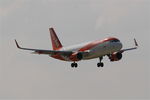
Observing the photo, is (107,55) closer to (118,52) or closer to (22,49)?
(118,52)

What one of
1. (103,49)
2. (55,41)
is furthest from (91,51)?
(55,41)

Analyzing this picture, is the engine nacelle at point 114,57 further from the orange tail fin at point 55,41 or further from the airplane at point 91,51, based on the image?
the orange tail fin at point 55,41

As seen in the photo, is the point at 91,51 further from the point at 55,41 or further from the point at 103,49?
the point at 55,41

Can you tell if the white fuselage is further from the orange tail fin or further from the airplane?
the orange tail fin

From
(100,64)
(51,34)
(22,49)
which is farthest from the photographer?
(51,34)

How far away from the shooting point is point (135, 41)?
125750mm

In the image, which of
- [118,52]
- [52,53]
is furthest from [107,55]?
[52,53]

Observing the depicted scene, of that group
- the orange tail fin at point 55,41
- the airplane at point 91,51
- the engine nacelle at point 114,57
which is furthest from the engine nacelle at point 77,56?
the orange tail fin at point 55,41

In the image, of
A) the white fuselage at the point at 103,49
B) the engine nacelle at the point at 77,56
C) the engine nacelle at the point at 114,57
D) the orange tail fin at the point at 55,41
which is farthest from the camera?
the orange tail fin at the point at 55,41

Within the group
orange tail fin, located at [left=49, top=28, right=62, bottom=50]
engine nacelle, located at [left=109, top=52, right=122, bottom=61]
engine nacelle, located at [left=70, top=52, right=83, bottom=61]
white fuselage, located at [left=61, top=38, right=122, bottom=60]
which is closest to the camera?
white fuselage, located at [left=61, top=38, right=122, bottom=60]

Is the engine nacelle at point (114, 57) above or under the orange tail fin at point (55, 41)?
under

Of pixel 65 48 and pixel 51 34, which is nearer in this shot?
pixel 65 48

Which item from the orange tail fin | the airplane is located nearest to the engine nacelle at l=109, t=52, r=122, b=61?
the airplane

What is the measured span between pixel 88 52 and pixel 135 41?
8537mm
